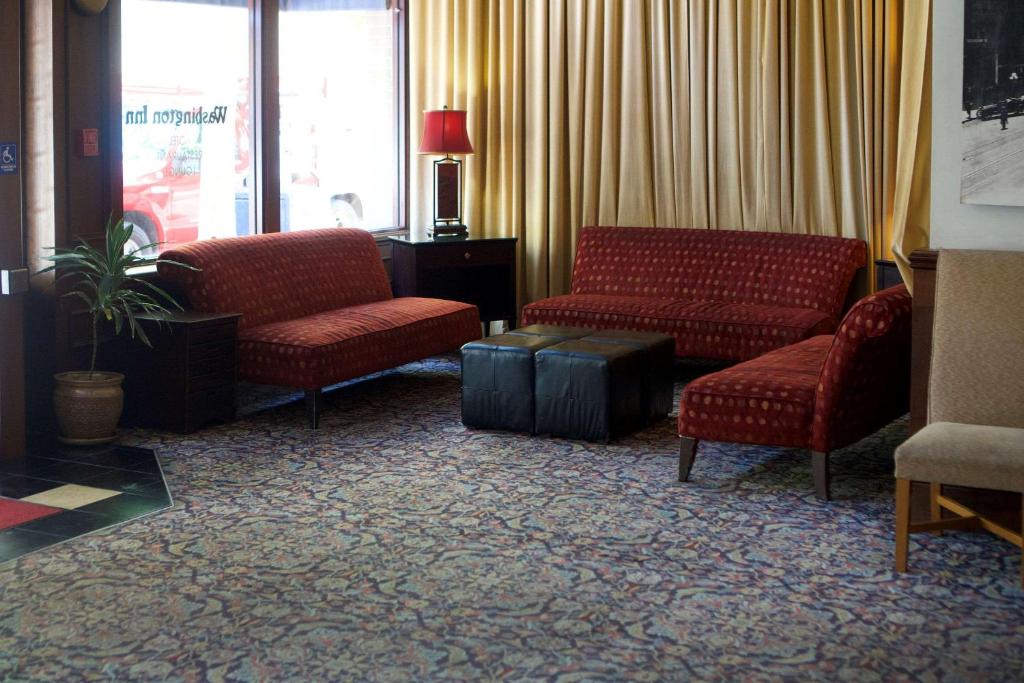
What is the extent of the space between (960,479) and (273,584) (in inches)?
82.5

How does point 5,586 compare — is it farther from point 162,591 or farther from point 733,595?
point 733,595

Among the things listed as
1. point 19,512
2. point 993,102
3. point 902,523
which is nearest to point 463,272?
point 19,512

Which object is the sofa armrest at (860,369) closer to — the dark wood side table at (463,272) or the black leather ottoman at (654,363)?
the black leather ottoman at (654,363)

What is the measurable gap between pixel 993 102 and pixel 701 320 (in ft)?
8.32

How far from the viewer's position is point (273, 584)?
377cm

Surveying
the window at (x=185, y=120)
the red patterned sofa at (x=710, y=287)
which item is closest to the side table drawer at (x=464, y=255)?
the red patterned sofa at (x=710, y=287)

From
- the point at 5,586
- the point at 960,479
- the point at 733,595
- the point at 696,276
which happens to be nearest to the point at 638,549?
the point at 733,595

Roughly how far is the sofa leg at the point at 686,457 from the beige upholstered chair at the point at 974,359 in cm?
99

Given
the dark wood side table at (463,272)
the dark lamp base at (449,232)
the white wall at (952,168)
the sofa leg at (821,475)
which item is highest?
→ the white wall at (952,168)

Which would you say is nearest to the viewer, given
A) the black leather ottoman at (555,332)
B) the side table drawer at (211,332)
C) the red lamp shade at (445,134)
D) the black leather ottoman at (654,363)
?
the side table drawer at (211,332)

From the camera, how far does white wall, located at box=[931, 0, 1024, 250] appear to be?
438 cm

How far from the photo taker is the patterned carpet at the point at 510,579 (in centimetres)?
324

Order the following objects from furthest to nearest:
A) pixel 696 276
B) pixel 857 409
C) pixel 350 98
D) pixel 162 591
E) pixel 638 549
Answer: pixel 350 98 → pixel 696 276 → pixel 857 409 → pixel 638 549 → pixel 162 591

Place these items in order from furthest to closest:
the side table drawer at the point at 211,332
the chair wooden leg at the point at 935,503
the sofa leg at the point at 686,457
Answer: the side table drawer at the point at 211,332 < the sofa leg at the point at 686,457 < the chair wooden leg at the point at 935,503
